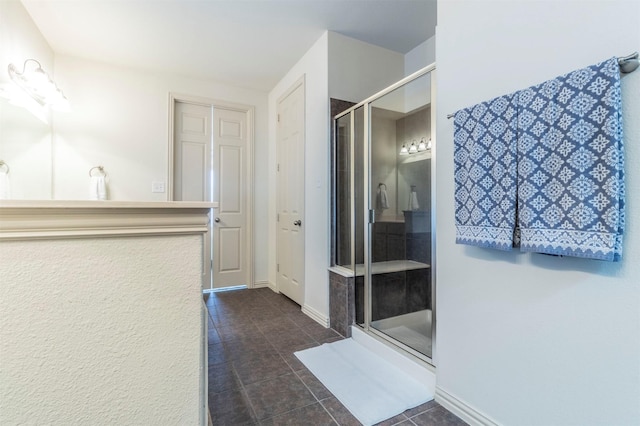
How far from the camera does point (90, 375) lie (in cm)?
57

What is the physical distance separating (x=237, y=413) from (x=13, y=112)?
8.58ft

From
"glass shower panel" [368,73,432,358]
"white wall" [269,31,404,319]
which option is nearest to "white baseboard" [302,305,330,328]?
"white wall" [269,31,404,319]

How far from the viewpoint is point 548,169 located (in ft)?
3.43

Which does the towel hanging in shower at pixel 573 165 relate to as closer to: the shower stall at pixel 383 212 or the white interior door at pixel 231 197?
the shower stall at pixel 383 212

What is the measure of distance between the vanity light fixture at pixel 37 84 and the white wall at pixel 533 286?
276cm

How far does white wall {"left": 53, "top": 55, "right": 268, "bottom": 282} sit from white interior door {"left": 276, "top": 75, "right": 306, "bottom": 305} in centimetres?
104

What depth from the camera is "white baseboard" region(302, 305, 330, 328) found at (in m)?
2.47

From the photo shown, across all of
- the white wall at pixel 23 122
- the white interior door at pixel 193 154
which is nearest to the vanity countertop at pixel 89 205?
the white wall at pixel 23 122

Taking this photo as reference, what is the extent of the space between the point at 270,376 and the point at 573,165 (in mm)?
1767

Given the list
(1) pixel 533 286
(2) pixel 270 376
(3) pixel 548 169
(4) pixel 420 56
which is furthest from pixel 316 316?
(4) pixel 420 56

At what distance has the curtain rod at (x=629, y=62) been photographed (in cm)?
89

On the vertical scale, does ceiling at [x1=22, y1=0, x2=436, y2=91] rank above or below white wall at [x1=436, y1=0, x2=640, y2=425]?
above

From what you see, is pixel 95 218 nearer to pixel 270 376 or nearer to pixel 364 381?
pixel 270 376

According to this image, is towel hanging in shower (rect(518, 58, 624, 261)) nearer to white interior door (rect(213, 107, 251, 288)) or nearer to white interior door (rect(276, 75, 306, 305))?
white interior door (rect(276, 75, 306, 305))
